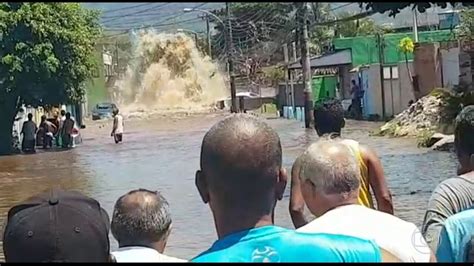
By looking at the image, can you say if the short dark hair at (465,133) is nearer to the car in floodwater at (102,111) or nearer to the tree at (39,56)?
the tree at (39,56)

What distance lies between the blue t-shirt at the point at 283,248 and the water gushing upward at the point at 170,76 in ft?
208

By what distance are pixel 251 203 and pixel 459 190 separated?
1.55 metres

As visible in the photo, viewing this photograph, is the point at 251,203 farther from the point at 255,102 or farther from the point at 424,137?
the point at 255,102

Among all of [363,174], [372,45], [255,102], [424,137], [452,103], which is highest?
[372,45]

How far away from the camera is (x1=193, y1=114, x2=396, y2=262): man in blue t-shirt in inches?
104

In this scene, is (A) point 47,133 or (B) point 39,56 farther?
A: (A) point 47,133

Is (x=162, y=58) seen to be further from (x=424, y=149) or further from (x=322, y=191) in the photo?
(x=322, y=191)

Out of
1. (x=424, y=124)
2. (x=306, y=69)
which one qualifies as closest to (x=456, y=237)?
(x=424, y=124)

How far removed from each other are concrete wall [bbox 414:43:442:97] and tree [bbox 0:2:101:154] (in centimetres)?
1048

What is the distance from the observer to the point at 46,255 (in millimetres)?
2812

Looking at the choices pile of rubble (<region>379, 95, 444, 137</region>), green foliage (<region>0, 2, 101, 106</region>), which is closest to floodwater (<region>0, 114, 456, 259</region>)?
pile of rubble (<region>379, 95, 444, 137</region>)

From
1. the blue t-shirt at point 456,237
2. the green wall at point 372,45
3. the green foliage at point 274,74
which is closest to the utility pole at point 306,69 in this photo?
the green wall at point 372,45

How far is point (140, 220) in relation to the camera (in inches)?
141

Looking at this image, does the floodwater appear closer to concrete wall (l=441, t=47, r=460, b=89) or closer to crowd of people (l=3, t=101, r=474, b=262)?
concrete wall (l=441, t=47, r=460, b=89)
